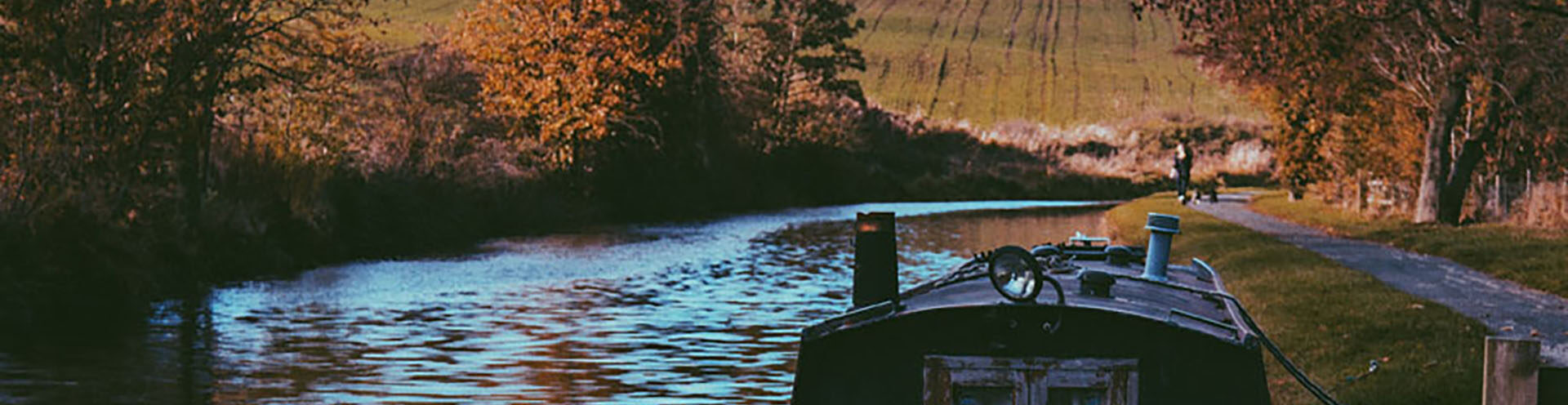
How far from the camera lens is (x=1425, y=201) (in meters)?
37.4

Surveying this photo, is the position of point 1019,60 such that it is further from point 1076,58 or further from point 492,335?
point 492,335

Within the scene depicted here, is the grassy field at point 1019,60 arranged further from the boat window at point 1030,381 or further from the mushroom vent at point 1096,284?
the boat window at point 1030,381

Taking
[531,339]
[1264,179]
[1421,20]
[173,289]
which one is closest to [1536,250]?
[1421,20]

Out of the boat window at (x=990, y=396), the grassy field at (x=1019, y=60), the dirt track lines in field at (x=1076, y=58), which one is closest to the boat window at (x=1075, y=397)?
the boat window at (x=990, y=396)

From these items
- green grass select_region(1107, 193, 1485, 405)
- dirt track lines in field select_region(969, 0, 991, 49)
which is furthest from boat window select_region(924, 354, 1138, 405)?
dirt track lines in field select_region(969, 0, 991, 49)

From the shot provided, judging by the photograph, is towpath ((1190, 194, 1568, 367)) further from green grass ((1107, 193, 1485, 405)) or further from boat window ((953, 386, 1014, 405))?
boat window ((953, 386, 1014, 405))

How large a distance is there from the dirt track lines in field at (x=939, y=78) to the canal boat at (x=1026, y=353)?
106 m

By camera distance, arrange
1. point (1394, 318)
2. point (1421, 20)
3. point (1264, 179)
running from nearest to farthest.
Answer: point (1394, 318), point (1421, 20), point (1264, 179)

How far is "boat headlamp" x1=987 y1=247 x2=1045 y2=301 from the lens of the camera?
9.57 metres

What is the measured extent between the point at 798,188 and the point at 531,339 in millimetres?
43316

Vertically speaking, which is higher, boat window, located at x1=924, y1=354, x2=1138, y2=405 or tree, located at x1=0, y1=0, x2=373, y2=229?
tree, located at x1=0, y1=0, x2=373, y2=229

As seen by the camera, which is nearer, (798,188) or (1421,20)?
(1421,20)

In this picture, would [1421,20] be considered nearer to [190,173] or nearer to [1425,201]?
[1425,201]

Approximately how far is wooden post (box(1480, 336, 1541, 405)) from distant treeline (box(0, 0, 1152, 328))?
15.5 m
